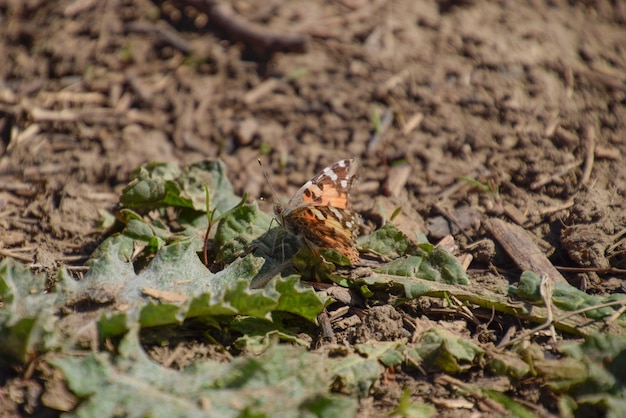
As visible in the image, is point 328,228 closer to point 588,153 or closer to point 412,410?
point 412,410

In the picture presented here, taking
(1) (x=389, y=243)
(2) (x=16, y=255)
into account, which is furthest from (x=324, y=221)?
(2) (x=16, y=255)

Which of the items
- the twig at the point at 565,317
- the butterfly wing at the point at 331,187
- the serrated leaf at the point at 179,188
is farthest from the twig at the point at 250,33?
the twig at the point at 565,317

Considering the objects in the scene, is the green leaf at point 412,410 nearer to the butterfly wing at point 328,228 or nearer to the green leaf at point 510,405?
the green leaf at point 510,405

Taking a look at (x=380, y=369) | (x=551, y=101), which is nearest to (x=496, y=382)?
(x=380, y=369)

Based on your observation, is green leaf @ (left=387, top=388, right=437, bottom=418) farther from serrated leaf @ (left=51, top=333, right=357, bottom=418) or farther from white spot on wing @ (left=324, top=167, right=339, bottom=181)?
white spot on wing @ (left=324, top=167, right=339, bottom=181)

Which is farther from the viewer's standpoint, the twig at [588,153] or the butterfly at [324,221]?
the twig at [588,153]

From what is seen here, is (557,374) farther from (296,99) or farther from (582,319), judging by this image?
(296,99)
